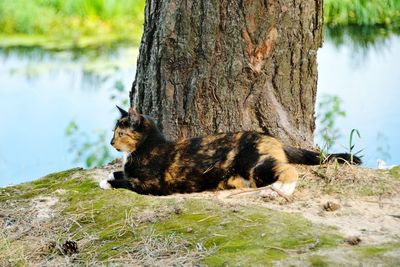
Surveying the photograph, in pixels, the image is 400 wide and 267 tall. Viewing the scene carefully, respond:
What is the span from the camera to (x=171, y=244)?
3883 mm

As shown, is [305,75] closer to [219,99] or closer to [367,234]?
[219,99]

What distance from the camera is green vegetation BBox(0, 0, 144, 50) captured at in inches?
416

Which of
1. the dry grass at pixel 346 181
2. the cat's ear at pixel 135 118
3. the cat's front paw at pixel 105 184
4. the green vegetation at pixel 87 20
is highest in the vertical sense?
the green vegetation at pixel 87 20

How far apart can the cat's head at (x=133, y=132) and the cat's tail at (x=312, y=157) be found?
0.81m

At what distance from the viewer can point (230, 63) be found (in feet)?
17.3

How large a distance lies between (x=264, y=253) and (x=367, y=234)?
1.65 feet

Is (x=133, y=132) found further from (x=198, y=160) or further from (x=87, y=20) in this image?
(x=87, y=20)

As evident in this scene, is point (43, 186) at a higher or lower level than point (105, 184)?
lower

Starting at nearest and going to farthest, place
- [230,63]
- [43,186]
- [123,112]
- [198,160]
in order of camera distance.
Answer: [198,160]
[123,112]
[230,63]
[43,186]

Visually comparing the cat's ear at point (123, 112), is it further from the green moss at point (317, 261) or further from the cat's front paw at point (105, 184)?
the green moss at point (317, 261)

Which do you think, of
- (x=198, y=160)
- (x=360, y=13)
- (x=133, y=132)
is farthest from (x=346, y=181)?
(x=360, y=13)

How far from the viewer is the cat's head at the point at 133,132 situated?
4984 millimetres

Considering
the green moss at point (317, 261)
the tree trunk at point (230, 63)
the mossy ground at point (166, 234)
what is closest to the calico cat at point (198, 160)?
the mossy ground at point (166, 234)

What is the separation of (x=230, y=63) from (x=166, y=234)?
5.27 ft
